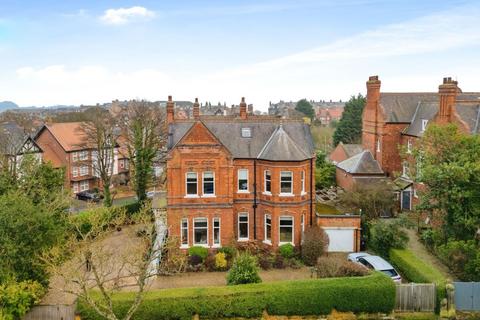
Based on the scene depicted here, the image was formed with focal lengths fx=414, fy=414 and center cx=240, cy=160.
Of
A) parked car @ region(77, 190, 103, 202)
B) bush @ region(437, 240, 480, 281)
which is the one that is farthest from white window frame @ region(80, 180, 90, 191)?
bush @ region(437, 240, 480, 281)

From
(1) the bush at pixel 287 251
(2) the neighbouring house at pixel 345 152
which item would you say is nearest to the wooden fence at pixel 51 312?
(1) the bush at pixel 287 251

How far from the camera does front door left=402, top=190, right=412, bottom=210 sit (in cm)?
3906

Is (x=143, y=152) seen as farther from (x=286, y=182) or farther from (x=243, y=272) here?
(x=243, y=272)

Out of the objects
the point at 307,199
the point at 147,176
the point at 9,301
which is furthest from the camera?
the point at 147,176

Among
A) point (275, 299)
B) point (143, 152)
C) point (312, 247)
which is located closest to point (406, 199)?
point (312, 247)

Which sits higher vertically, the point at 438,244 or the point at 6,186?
the point at 6,186

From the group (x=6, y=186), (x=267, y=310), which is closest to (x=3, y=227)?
(x=6, y=186)

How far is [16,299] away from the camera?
2002cm

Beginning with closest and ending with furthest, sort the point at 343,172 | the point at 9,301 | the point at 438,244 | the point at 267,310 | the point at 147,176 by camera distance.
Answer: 1. the point at 9,301
2. the point at 267,310
3. the point at 438,244
4. the point at 147,176
5. the point at 343,172

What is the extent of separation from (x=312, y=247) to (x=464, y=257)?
30.7 ft

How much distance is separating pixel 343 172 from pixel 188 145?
925 inches

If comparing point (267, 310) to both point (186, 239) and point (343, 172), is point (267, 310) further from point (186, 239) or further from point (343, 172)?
point (343, 172)

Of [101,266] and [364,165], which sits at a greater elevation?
[364,165]

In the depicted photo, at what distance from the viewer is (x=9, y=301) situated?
19.8 metres
